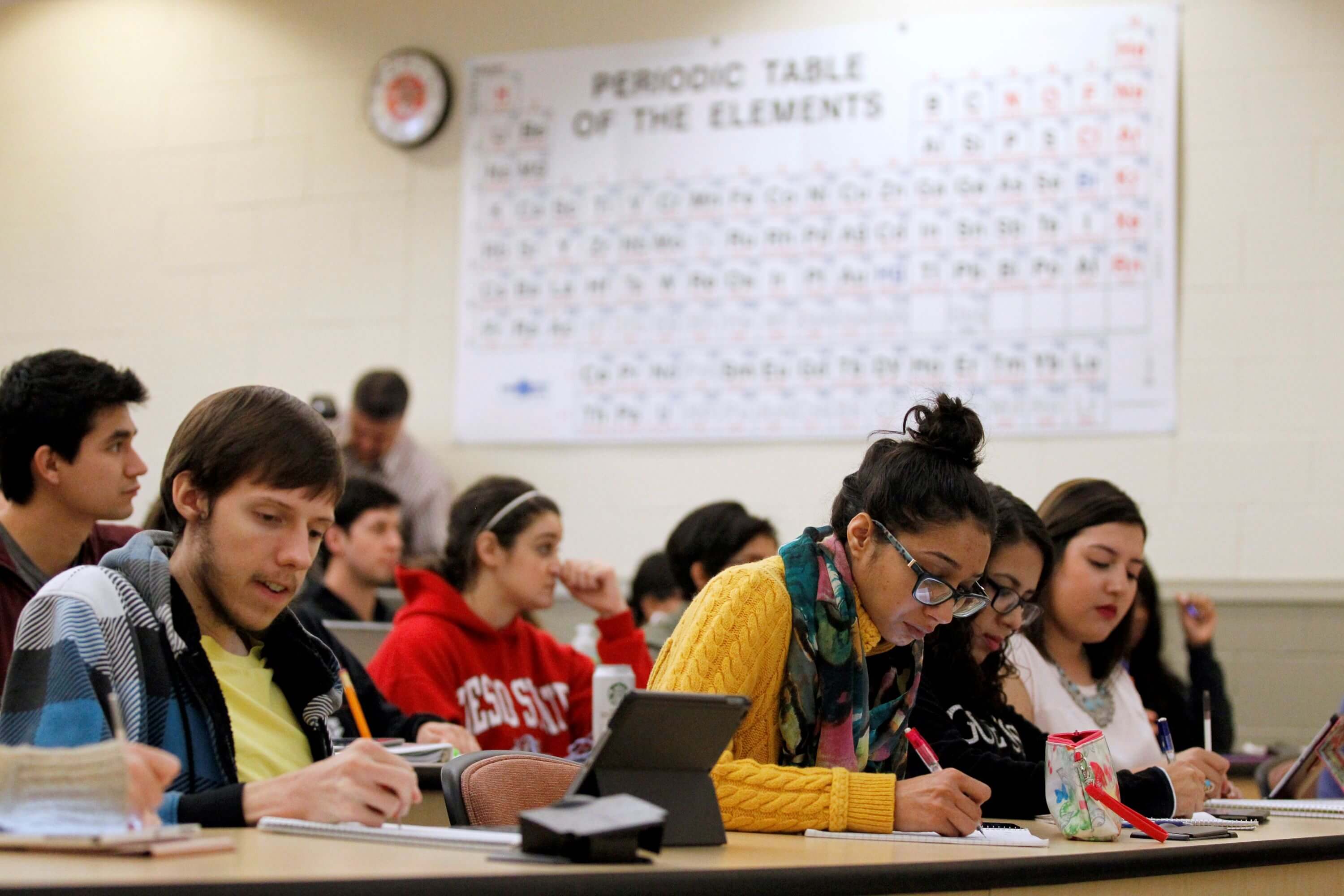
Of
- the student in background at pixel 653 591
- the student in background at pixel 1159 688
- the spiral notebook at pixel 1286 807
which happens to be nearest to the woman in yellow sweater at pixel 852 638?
the spiral notebook at pixel 1286 807

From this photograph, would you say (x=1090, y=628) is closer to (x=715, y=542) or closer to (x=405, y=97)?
(x=715, y=542)

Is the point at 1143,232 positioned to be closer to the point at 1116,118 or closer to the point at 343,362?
the point at 1116,118

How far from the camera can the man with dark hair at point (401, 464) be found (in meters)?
4.81

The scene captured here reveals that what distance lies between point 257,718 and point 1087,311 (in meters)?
3.39

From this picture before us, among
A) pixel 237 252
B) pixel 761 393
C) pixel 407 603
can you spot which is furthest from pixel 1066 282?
pixel 237 252

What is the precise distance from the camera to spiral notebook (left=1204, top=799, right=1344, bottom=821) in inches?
90.6

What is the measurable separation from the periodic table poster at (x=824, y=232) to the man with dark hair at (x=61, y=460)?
2.26 meters

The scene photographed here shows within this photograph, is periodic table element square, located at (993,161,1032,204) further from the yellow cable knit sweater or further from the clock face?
the yellow cable knit sweater

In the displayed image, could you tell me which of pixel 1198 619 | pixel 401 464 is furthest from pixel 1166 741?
pixel 401 464

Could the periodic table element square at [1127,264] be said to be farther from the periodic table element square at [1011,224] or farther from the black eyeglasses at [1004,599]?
the black eyeglasses at [1004,599]

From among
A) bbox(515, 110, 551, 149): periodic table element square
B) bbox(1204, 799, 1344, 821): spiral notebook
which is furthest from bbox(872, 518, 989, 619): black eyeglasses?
bbox(515, 110, 551, 149): periodic table element square

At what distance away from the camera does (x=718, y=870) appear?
1.21m

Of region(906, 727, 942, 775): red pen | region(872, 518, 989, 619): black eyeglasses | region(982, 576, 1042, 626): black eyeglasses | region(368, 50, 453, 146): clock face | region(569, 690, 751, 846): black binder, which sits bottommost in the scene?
region(906, 727, 942, 775): red pen

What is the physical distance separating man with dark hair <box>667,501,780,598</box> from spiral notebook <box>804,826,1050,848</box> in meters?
1.77
